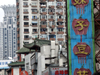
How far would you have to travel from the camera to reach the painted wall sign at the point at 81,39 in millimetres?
33344

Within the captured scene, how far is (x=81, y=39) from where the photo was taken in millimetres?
33656

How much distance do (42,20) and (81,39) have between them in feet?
241

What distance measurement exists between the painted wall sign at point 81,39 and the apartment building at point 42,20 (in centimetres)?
7186

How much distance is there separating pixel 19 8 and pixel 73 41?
80854 mm

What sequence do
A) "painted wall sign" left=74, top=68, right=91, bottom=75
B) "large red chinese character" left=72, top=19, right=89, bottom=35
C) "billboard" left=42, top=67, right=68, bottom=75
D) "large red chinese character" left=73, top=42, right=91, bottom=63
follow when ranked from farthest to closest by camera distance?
1. "billboard" left=42, top=67, right=68, bottom=75
2. "large red chinese character" left=72, top=19, right=89, bottom=35
3. "painted wall sign" left=74, top=68, right=91, bottom=75
4. "large red chinese character" left=73, top=42, right=91, bottom=63

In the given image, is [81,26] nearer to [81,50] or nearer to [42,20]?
[81,50]

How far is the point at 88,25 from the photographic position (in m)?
33.7

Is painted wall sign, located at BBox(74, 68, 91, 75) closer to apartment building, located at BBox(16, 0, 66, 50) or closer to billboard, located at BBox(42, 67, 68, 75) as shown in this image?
billboard, located at BBox(42, 67, 68, 75)

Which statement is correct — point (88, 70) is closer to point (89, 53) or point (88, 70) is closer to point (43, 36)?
point (89, 53)

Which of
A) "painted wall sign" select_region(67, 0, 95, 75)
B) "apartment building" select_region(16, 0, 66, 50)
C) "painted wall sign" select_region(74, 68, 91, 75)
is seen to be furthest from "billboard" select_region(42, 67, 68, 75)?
"apartment building" select_region(16, 0, 66, 50)

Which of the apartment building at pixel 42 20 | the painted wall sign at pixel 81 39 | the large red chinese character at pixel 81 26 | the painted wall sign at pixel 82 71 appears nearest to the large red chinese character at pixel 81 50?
the painted wall sign at pixel 81 39

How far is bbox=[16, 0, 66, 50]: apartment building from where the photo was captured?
350ft

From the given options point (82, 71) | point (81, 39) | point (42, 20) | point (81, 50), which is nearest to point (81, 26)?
point (81, 39)

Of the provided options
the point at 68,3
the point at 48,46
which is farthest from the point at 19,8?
the point at 68,3
